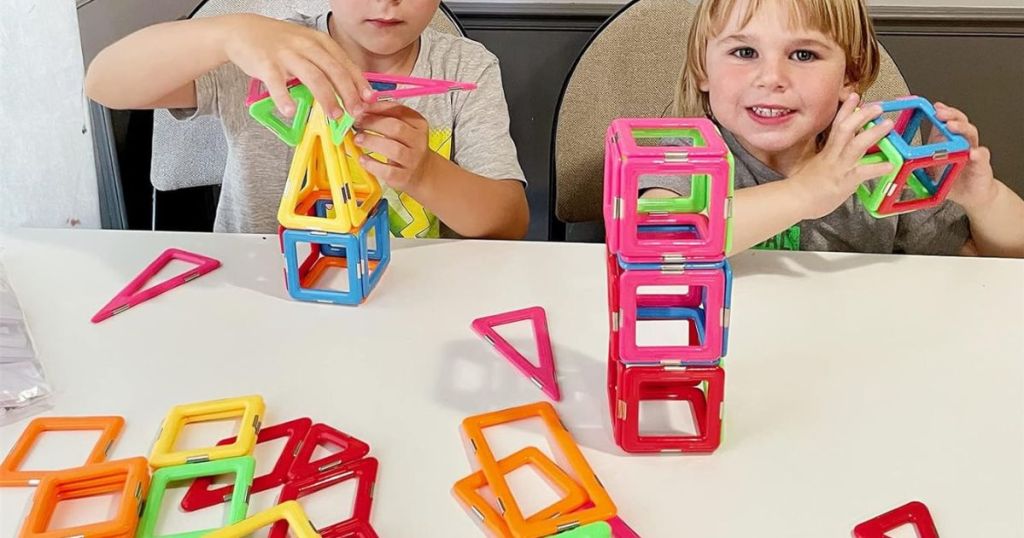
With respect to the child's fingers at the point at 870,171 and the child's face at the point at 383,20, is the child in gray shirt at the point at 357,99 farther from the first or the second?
the child's fingers at the point at 870,171

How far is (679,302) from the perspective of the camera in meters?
0.67

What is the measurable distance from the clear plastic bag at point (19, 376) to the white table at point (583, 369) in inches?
0.6

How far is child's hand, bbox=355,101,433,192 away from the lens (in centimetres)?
82

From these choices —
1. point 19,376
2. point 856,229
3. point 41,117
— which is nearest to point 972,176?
point 856,229

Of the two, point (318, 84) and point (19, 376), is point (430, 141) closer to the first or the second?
point (318, 84)

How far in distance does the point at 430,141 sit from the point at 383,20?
17cm

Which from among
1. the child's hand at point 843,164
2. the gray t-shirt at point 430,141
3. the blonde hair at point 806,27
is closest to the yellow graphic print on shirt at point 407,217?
the gray t-shirt at point 430,141

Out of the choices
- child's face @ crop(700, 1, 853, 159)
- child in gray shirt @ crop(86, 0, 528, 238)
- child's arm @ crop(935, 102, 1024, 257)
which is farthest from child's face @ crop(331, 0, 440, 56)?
child's arm @ crop(935, 102, 1024, 257)

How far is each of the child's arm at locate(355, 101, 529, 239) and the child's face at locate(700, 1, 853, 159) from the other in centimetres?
28

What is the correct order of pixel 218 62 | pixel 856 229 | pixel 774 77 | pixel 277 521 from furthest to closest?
pixel 856 229 → pixel 774 77 → pixel 218 62 → pixel 277 521

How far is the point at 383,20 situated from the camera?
40.7 inches

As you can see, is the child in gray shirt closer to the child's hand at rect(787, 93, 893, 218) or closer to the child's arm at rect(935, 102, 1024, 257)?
the child's hand at rect(787, 93, 893, 218)

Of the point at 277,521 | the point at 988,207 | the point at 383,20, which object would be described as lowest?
the point at 277,521

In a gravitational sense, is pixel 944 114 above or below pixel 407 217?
above
